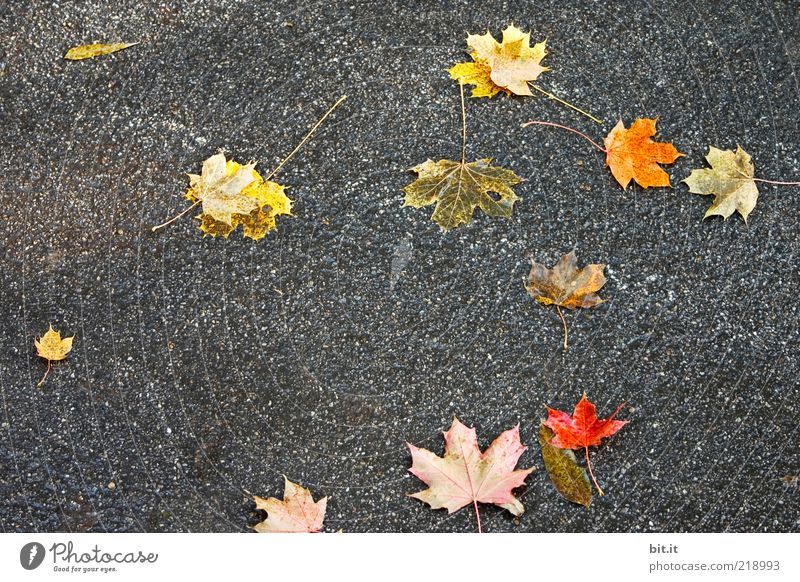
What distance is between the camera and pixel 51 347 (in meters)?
2.65

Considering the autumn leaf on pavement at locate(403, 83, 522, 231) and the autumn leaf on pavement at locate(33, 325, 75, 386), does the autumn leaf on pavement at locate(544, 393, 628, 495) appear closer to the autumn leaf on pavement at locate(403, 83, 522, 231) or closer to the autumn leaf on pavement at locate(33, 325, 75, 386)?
the autumn leaf on pavement at locate(403, 83, 522, 231)

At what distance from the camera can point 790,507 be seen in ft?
8.16

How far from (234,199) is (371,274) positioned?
1.71 ft

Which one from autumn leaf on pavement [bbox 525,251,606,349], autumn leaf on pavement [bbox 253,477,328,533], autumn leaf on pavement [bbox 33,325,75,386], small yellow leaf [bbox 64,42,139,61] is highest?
small yellow leaf [bbox 64,42,139,61]

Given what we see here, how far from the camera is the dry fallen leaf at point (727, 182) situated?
9.08 feet

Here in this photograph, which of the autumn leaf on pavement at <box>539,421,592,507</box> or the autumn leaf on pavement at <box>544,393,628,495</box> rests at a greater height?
the autumn leaf on pavement at <box>544,393,628,495</box>

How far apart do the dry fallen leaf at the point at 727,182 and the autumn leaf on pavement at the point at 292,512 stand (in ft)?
5.10

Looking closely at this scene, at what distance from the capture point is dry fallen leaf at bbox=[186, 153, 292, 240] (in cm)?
277

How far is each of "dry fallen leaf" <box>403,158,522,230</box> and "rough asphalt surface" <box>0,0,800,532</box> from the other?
5cm

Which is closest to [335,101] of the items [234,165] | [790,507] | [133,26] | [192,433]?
[234,165]

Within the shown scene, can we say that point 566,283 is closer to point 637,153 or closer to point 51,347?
point 637,153

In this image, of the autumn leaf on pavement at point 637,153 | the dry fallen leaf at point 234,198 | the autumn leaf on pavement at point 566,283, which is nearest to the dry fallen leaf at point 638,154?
the autumn leaf on pavement at point 637,153

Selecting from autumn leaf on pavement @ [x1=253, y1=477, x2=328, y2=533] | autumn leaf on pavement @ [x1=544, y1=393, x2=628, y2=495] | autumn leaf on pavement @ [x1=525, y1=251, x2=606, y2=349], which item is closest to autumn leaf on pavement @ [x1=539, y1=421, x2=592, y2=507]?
autumn leaf on pavement @ [x1=544, y1=393, x2=628, y2=495]

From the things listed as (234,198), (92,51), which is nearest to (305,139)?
Result: (234,198)
